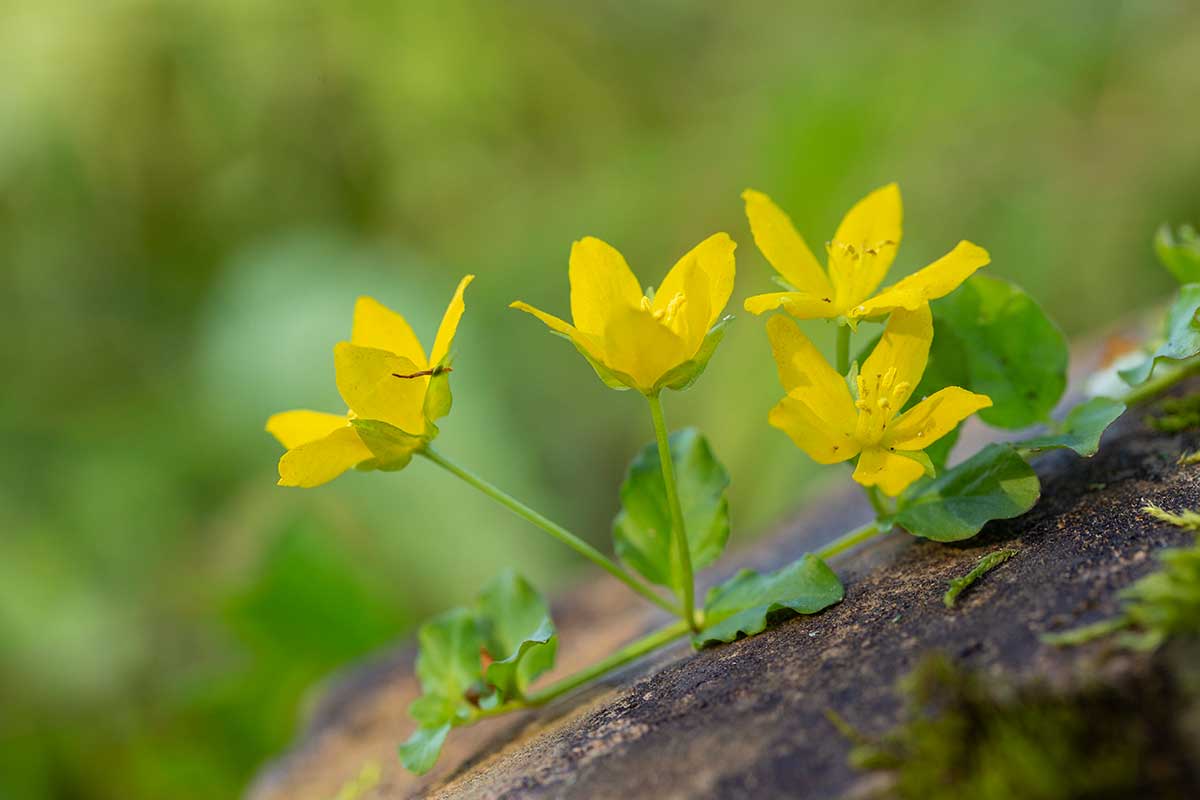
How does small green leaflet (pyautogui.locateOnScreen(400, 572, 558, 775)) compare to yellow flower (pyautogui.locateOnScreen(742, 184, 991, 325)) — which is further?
small green leaflet (pyautogui.locateOnScreen(400, 572, 558, 775))

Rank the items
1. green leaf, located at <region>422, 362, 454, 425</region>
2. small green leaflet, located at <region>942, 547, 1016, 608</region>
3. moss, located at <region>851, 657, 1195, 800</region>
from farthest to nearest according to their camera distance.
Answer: green leaf, located at <region>422, 362, 454, 425</region>
small green leaflet, located at <region>942, 547, 1016, 608</region>
moss, located at <region>851, 657, 1195, 800</region>

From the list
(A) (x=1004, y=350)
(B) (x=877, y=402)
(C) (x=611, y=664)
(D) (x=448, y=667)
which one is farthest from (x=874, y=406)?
(D) (x=448, y=667)

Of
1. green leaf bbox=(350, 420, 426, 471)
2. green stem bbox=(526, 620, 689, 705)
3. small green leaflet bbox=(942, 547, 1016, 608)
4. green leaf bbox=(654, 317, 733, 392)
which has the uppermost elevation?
green leaf bbox=(350, 420, 426, 471)

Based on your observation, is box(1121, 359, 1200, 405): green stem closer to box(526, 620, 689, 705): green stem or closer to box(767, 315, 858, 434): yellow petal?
box(767, 315, 858, 434): yellow petal

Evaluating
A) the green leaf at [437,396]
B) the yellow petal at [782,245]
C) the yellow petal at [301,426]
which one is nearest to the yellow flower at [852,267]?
the yellow petal at [782,245]

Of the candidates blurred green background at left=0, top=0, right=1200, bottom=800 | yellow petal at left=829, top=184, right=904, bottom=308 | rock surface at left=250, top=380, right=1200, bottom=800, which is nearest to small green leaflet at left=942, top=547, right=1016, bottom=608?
rock surface at left=250, top=380, right=1200, bottom=800

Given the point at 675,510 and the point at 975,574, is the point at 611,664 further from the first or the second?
the point at 975,574

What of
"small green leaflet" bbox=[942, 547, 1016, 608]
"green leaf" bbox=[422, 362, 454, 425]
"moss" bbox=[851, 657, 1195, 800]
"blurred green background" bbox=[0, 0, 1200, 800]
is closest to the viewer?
"moss" bbox=[851, 657, 1195, 800]

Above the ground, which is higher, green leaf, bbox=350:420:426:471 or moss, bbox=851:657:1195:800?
green leaf, bbox=350:420:426:471

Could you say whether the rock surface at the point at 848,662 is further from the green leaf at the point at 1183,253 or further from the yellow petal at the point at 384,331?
the yellow petal at the point at 384,331
